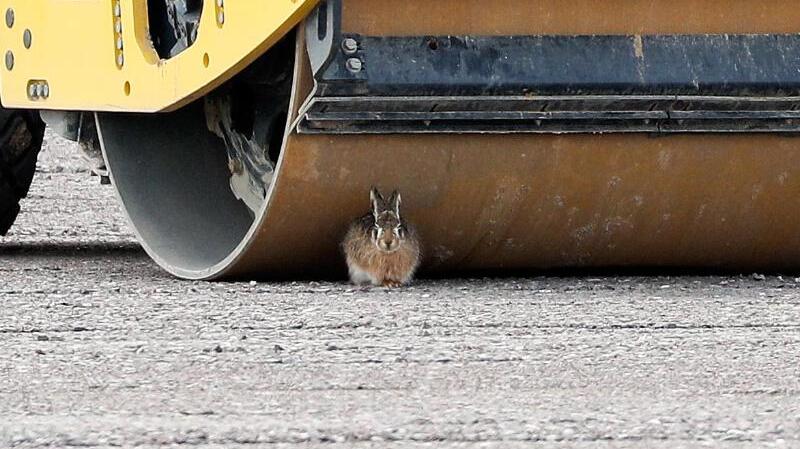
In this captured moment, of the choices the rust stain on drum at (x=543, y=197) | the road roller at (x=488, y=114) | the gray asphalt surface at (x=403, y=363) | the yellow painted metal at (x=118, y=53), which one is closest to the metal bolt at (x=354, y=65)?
the road roller at (x=488, y=114)

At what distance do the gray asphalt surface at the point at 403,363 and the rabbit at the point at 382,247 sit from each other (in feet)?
0.36

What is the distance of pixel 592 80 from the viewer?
698 cm

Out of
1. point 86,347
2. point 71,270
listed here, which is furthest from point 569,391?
point 71,270

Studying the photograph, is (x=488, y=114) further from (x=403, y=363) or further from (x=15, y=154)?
(x=15, y=154)

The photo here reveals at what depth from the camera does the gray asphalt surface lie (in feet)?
14.6

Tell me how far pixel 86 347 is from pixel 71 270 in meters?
2.72

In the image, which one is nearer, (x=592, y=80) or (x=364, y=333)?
(x=364, y=333)

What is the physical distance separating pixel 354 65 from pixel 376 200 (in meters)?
0.69

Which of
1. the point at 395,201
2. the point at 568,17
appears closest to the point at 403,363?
the point at 395,201

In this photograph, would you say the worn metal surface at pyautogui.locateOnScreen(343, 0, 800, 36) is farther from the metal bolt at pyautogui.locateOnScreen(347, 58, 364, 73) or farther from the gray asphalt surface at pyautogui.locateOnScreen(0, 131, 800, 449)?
the gray asphalt surface at pyautogui.locateOnScreen(0, 131, 800, 449)

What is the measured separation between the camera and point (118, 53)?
304 inches

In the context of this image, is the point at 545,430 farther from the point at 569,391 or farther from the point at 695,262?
the point at 695,262

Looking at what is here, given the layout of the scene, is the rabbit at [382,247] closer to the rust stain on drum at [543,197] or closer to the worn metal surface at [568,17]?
the rust stain on drum at [543,197]

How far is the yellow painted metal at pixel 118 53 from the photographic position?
266 inches
